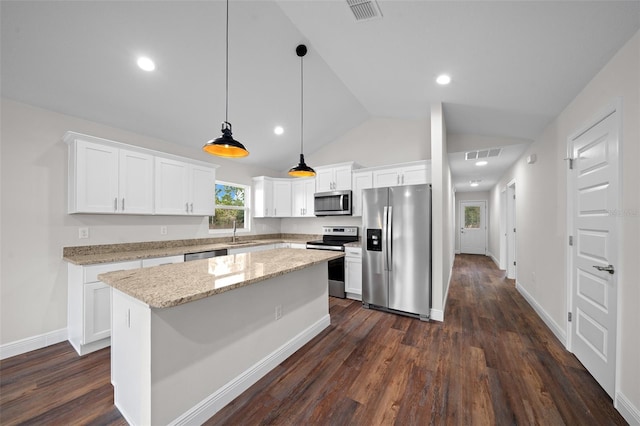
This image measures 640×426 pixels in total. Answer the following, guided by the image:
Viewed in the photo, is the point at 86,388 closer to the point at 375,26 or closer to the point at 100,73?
the point at 100,73

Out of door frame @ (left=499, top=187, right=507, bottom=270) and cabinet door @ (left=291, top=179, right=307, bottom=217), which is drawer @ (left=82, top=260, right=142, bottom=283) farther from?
door frame @ (left=499, top=187, right=507, bottom=270)

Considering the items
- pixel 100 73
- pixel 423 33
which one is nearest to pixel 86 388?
pixel 100 73

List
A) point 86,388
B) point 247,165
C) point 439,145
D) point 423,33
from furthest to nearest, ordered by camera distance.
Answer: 1. point 247,165
2. point 439,145
3. point 423,33
4. point 86,388

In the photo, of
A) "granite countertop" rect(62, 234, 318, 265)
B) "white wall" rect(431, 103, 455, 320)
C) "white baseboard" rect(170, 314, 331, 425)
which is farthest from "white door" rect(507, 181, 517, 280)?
"granite countertop" rect(62, 234, 318, 265)

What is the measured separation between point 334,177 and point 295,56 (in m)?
2.11

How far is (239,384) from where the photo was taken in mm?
1839

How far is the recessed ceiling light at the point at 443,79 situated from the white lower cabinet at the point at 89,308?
13.1 feet

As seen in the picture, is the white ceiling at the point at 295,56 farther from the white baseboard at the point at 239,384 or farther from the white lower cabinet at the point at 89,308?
the white baseboard at the point at 239,384

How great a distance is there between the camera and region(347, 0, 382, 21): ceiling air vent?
1898 millimetres

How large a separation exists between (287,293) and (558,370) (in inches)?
99.0

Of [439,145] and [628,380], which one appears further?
[439,145]

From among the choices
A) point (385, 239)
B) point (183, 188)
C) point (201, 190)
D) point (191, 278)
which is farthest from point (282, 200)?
point (191, 278)

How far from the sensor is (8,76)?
7.32 ft

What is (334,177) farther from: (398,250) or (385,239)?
(398,250)
